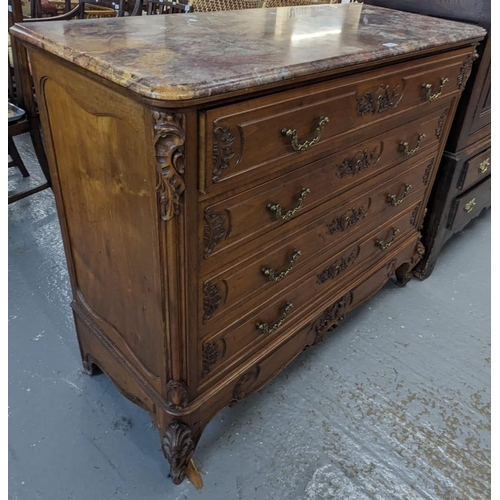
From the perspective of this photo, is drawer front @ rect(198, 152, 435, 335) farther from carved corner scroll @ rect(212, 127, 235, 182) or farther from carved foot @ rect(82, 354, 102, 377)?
carved foot @ rect(82, 354, 102, 377)

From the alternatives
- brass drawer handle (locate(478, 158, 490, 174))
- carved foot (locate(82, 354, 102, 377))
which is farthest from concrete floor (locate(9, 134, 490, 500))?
brass drawer handle (locate(478, 158, 490, 174))

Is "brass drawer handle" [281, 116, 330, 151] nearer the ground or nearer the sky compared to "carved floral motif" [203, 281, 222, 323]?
nearer the sky

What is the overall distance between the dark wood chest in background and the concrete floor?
1.21 feet

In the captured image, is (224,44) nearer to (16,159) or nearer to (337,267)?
(337,267)

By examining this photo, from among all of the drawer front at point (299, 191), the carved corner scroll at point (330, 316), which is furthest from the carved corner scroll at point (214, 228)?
the carved corner scroll at point (330, 316)

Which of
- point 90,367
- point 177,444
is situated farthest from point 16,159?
point 177,444

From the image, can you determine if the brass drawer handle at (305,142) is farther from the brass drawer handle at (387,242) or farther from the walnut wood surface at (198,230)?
the brass drawer handle at (387,242)

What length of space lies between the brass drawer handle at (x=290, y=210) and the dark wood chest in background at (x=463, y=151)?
2.87 feet

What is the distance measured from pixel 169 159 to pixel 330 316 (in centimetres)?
101

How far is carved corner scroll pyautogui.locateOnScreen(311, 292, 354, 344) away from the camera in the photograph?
157 cm

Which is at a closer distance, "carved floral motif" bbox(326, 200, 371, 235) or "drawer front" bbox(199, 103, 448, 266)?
"drawer front" bbox(199, 103, 448, 266)

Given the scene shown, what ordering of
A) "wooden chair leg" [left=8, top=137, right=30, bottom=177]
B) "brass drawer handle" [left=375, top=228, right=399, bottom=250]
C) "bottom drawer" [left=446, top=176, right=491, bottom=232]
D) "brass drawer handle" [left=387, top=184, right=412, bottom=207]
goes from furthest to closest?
1. "wooden chair leg" [left=8, top=137, right=30, bottom=177]
2. "bottom drawer" [left=446, top=176, right=491, bottom=232]
3. "brass drawer handle" [left=375, top=228, right=399, bottom=250]
4. "brass drawer handle" [left=387, top=184, right=412, bottom=207]

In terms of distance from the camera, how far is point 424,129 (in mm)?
1583

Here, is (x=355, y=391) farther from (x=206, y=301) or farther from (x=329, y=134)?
(x=329, y=134)
